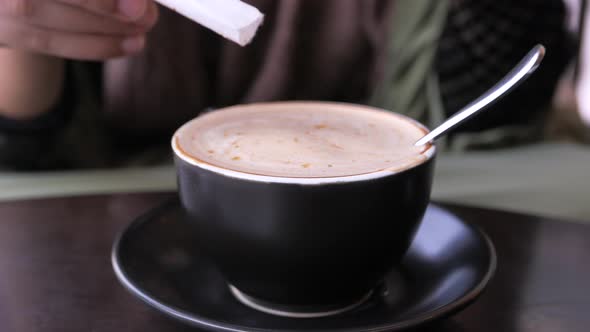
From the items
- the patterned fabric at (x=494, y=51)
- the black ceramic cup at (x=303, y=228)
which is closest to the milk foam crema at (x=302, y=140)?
the black ceramic cup at (x=303, y=228)

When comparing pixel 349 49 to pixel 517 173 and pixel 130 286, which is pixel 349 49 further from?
pixel 130 286

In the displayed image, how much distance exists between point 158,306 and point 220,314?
53mm

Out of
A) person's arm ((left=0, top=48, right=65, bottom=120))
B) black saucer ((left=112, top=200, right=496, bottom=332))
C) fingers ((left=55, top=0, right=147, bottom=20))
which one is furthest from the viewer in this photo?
person's arm ((left=0, top=48, right=65, bottom=120))

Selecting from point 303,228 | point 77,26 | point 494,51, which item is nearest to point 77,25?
point 77,26

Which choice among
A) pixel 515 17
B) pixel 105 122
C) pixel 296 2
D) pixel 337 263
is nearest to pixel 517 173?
pixel 515 17

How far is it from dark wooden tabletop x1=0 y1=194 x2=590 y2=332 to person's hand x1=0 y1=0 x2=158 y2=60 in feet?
0.50

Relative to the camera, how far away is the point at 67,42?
1.99 feet

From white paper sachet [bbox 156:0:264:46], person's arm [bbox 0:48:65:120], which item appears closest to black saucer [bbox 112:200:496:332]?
white paper sachet [bbox 156:0:264:46]

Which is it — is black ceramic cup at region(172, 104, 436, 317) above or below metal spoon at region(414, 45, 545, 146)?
below

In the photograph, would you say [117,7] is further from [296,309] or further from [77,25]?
[296,309]

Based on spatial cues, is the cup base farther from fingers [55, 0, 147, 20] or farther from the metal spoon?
fingers [55, 0, 147, 20]

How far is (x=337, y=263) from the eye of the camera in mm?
389

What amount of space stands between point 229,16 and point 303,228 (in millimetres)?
155

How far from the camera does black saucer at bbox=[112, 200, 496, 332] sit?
1.16 ft
